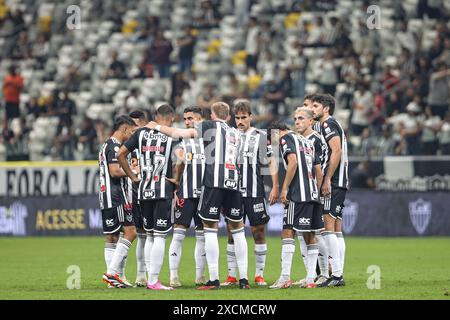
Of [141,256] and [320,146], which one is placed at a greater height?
[320,146]

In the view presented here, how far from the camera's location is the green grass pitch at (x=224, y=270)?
13.3 metres

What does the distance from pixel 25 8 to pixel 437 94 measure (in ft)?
55.1

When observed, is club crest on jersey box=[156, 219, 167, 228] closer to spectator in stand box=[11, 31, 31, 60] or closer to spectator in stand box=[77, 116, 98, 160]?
spectator in stand box=[77, 116, 98, 160]

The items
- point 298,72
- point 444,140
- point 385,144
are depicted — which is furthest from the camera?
point 298,72

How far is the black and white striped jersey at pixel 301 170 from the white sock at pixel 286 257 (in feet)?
1.90

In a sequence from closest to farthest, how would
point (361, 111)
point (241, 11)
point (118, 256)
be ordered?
point (118, 256)
point (361, 111)
point (241, 11)

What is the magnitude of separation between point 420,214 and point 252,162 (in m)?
10.3

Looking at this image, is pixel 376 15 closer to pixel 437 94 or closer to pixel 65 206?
A: pixel 437 94

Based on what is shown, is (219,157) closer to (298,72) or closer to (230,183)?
(230,183)

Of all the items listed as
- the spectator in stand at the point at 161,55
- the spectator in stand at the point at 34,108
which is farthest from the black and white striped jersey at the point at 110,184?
the spectator in stand at the point at 34,108

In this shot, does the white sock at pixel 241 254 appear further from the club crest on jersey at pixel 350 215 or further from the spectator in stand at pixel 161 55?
the spectator in stand at pixel 161 55

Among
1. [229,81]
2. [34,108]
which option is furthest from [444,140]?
[34,108]

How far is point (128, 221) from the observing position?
48.9 feet

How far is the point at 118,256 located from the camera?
47.6 ft
